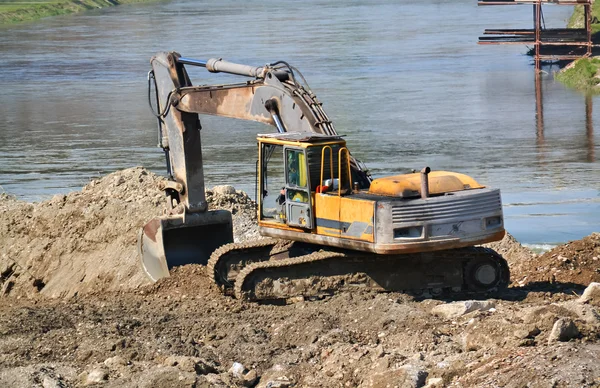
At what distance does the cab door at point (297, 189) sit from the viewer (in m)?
13.6

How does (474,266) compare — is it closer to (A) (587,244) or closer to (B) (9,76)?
(A) (587,244)

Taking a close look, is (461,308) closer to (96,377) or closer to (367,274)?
(367,274)

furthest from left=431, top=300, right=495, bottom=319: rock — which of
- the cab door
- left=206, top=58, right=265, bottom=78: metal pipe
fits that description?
left=206, top=58, right=265, bottom=78: metal pipe

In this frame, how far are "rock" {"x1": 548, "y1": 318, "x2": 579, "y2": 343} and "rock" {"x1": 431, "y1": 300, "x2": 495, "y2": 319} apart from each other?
1.84 meters

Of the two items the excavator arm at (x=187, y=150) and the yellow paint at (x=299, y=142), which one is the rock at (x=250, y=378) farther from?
the excavator arm at (x=187, y=150)

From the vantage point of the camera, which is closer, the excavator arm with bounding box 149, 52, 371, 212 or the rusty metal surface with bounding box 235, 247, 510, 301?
the rusty metal surface with bounding box 235, 247, 510, 301

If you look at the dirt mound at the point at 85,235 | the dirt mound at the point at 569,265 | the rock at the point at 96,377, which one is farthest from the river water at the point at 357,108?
the rock at the point at 96,377

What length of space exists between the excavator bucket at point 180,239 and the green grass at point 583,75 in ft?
95.4

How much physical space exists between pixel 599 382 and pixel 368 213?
13.9 feet

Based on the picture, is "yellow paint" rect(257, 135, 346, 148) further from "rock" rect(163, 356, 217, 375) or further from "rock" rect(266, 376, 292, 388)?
"rock" rect(266, 376, 292, 388)

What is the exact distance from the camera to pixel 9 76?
A: 52.5 meters

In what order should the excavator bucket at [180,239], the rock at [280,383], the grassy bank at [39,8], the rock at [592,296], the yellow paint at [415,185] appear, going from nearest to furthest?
the rock at [280,383] < the rock at [592,296] < the yellow paint at [415,185] < the excavator bucket at [180,239] < the grassy bank at [39,8]

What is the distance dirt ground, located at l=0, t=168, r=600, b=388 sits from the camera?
10484 millimetres

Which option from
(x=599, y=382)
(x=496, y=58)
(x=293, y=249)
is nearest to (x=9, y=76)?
(x=496, y=58)
